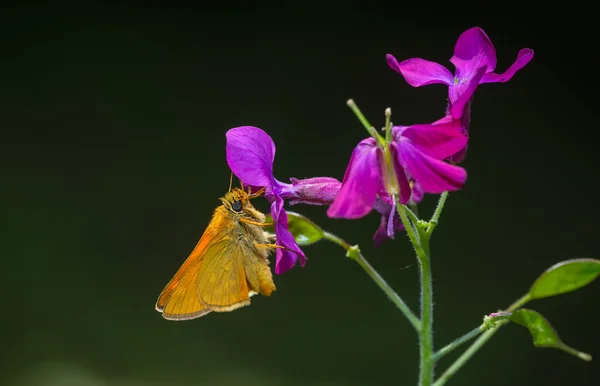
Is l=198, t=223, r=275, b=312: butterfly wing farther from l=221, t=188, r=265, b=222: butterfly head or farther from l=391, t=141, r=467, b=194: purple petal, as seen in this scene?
l=391, t=141, r=467, b=194: purple petal

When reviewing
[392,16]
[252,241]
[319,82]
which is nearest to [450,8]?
[392,16]

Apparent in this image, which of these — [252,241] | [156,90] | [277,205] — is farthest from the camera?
[156,90]

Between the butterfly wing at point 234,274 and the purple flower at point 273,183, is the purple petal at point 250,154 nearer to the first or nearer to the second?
the purple flower at point 273,183

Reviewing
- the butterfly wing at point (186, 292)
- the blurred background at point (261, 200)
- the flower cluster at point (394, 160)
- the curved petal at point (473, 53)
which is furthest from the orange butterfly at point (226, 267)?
the blurred background at point (261, 200)

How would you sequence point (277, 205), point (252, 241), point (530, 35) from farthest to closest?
point (530, 35) < point (252, 241) < point (277, 205)

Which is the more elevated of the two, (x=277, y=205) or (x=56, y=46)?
(x=56, y=46)

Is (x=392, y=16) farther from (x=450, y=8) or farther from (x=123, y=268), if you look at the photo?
(x=123, y=268)

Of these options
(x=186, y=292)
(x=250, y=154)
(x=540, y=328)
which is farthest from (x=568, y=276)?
(x=186, y=292)
